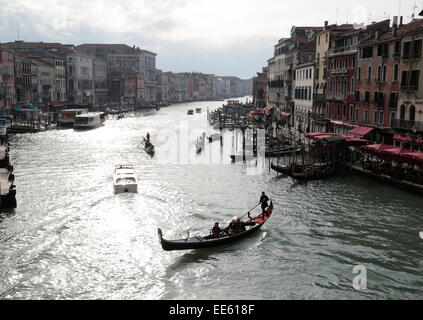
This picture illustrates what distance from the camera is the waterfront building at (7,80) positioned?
65.2 meters

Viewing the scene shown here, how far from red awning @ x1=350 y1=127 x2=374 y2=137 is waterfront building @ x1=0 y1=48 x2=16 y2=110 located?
5160 cm

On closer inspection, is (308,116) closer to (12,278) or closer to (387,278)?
(387,278)

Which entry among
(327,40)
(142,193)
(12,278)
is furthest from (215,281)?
(327,40)

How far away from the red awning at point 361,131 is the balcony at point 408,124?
3.01 metres

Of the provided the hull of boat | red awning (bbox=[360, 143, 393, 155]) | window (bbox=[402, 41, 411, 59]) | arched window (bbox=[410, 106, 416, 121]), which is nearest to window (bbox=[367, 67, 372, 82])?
window (bbox=[402, 41, 411, 59])

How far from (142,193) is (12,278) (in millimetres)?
11939

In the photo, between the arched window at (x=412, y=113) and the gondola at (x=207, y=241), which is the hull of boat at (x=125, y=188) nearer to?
the gondola at (x=207, y=241)

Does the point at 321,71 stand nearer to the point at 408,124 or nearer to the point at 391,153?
the point at 408,124

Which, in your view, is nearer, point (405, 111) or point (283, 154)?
point (405, 111)

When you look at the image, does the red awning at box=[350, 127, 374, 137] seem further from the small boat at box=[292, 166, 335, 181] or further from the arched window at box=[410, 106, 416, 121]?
the small boat at box=[292, 166, 335, 181]

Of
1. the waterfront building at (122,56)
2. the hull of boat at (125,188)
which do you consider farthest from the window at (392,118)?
the waterfront building at (122,56)

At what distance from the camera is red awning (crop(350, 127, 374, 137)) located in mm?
35794

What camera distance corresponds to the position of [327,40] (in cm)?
4662

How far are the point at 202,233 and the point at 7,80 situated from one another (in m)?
58.5
